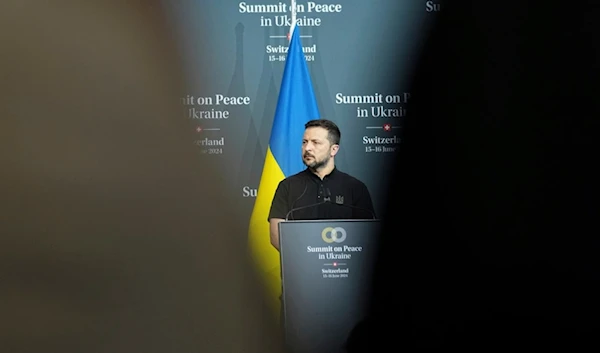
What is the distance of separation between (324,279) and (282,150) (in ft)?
1.42

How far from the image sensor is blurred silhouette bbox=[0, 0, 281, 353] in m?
1.86

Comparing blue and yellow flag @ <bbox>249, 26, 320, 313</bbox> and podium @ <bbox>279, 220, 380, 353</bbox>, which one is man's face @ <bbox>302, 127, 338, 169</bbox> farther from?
podium @ <bbox>279, 220, 380, 353</bbox>

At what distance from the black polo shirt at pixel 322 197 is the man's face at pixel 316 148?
37mm

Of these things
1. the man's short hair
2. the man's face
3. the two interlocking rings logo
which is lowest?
the two interlocking rings logo

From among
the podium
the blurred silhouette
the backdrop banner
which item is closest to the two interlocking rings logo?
the podium

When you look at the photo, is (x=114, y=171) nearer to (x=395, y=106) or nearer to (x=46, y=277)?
(x=46, y=277)

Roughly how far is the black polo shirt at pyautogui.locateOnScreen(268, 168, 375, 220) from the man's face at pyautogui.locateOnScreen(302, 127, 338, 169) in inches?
1.5

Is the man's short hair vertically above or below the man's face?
above

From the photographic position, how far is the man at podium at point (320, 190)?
190cm

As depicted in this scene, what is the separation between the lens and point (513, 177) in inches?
77.5

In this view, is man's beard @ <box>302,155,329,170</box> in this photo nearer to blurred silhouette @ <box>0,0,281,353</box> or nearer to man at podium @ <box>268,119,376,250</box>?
man at podium @ <box>268,119,376,250</box>

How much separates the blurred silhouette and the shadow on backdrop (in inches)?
20.6

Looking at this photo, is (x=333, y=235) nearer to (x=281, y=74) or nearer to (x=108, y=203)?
(x=281, y=74)

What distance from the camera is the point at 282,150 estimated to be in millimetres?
1917
